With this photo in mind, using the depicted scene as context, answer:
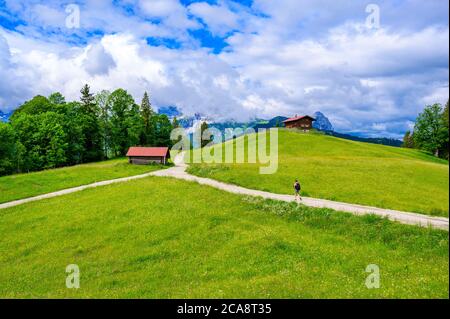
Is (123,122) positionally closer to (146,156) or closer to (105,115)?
(105,115)

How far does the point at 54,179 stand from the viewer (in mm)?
54844

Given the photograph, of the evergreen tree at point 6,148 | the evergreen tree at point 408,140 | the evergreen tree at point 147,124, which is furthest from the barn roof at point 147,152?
the evergreen tree at point 408,140

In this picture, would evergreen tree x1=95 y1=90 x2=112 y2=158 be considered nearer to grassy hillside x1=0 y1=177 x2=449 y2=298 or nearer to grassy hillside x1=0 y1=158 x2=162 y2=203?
grassy hillside x1=0 y1=158 x2=162 y2=203

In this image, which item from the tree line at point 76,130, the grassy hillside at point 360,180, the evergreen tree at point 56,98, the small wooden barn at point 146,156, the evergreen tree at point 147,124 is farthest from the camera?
the evergreen tree at point 147,124

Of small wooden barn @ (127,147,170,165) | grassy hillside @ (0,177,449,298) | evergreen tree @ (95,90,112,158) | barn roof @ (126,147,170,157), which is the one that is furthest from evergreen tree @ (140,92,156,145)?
grassy hillside @ (0,177,449,298)

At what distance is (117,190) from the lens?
140 ft

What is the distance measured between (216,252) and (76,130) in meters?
76.9

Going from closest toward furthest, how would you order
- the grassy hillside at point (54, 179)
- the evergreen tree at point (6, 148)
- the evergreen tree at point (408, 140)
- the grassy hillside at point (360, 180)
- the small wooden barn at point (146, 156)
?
the grassy hillside at point (360, 180)
the grassy hillside at point (54, 179)
the evergreen tree at point (6, 148)
the small wooden barn at point (146, 156)
the evergreen tree at point (408, 140)

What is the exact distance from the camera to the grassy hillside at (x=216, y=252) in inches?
572

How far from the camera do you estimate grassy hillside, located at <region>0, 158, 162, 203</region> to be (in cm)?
4685

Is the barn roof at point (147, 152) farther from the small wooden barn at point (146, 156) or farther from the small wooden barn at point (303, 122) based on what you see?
the small wooden barn at point (303, 122)

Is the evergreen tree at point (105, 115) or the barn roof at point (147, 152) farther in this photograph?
the evergreen tree at point (105, 115)

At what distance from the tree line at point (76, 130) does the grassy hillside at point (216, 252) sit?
47.5m

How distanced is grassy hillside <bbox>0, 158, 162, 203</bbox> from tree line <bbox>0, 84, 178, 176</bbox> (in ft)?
65.0
